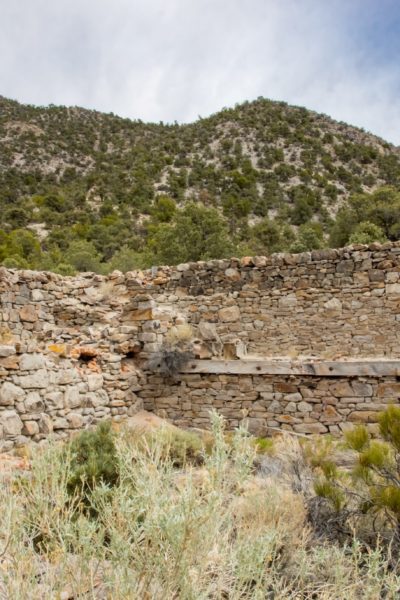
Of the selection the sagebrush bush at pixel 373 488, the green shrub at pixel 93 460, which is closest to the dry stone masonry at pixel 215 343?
the green shrub at pixel 93 460

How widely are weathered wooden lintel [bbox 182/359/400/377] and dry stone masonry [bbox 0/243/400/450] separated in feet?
0.05

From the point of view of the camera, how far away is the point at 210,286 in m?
11.2

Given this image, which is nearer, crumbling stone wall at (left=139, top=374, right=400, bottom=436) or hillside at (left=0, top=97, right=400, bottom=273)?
crumbling stone wall at (left=139, top=374, right=400, bottom=436)

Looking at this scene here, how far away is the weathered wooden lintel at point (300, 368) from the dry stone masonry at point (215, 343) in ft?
0.05

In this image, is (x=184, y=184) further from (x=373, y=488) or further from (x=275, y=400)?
(x=373, y=488)

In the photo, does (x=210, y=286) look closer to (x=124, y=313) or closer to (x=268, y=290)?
(x=268, y=290)

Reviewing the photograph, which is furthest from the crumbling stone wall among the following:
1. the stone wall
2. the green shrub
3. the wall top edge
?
the wall top edge

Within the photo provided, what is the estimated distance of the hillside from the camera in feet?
72.6

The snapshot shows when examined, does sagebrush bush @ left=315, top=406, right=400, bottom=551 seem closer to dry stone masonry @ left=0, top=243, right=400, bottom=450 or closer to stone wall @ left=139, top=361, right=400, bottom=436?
stone wall @ left=139, top=361, right=400, bottom=436

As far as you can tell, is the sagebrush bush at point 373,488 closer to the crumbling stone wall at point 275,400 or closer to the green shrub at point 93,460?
the green shrub at point 93,460

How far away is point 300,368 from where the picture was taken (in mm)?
6457

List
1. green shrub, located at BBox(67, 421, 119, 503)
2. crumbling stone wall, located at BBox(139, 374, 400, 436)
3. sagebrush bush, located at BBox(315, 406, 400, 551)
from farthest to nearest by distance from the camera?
crumbling stone wall, located at BBox(139, 374, 400, 436)
green shrub, located at BBox(67, 421, 119, 503)
sagebrush bush, located at BBox(315, 406, 400, 551)

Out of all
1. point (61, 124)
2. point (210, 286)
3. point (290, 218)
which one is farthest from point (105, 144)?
point (210, 286)

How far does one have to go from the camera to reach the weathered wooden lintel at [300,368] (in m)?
6.11
